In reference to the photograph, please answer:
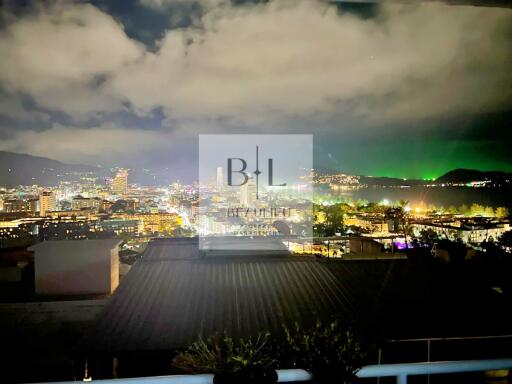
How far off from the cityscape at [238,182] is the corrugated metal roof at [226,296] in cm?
2

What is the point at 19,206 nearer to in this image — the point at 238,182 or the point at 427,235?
the point at 238,182

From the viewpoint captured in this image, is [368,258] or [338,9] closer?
[338,9]

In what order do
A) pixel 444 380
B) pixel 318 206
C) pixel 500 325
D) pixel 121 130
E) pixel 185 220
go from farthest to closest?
pixel 318 206 < pixel 185 220 < pixel 121 130 < pixel 500 325 < pixel 444 380

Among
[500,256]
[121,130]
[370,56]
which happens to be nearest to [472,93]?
[370,56]

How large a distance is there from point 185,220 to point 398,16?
13.2ft

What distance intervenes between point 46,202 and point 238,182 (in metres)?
3.83

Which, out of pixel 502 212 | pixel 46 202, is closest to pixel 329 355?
pixel 46 202

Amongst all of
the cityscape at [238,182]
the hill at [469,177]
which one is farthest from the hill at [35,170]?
the hill at [469,177]

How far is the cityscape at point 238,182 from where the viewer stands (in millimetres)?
1978

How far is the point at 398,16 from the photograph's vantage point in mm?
2713

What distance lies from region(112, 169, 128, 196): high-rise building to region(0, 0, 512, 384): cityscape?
18 cm

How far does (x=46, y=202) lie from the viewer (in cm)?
570

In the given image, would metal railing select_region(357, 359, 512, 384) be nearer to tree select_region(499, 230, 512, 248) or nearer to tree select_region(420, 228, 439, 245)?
tree select_region(420, 228, 439, 245)

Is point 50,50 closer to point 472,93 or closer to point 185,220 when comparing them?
point 185,220
